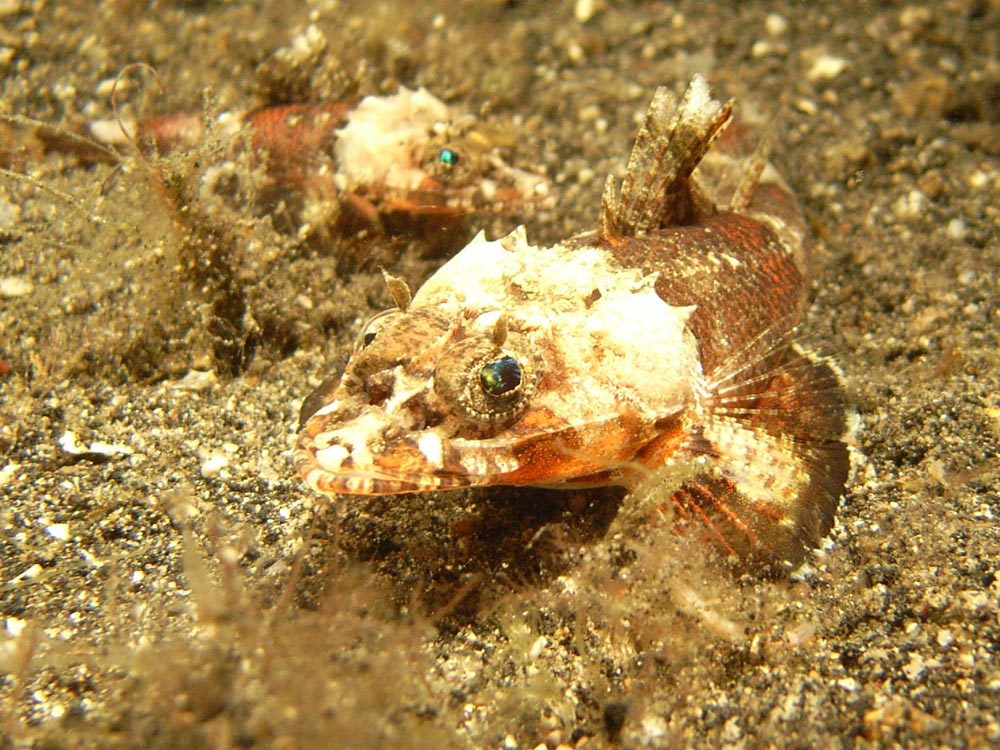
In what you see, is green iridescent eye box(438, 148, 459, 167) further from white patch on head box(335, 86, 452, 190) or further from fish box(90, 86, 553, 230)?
white patch on head box(335, 86, 452, 190)

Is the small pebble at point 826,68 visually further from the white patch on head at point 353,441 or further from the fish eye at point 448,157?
the white patch on head at point 353,441

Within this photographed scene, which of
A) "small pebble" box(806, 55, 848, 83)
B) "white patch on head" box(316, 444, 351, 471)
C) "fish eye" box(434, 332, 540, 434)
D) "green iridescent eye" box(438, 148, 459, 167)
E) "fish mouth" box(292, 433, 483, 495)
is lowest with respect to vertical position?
"fish mouth" box(292, 433, 483, 495)

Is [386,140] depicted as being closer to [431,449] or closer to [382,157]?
[382,157]

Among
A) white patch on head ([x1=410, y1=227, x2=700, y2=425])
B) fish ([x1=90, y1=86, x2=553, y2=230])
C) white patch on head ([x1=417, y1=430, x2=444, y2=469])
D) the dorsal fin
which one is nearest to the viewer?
white patch on head ([x1=417, y1=430, x2=444, y2=469])

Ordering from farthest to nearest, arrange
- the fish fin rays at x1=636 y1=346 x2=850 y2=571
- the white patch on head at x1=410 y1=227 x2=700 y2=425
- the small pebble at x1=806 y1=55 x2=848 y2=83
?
the small pebble at x1=806 y1=55 x2=848 y2=83, the fish fin rays at x1=636 y1=346 x2=850 y2=571, the white patch on head at x1=410 y1=227 x2=700 y2=425

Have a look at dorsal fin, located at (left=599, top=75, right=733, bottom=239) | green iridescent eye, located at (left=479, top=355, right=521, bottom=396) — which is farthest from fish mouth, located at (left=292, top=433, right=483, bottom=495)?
dorsal fin, located at (left=599, top=75, right=733, bottom=239)

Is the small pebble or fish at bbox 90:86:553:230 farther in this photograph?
the small pebble

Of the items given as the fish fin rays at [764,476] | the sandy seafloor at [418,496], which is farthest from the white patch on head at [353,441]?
the fish fin rays at [764,476]

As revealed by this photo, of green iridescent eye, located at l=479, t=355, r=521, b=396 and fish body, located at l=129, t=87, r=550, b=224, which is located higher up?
green iridescent eye, located at l=479, t=355, r=521, b=396
